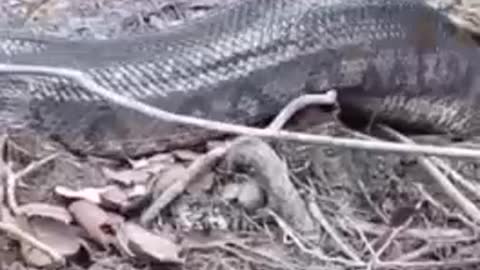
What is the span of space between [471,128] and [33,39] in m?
1.17

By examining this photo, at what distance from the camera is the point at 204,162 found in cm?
283

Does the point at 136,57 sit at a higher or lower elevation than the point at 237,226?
higher

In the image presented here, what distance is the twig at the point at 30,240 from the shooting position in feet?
8.00

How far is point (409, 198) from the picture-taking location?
9.11 feet

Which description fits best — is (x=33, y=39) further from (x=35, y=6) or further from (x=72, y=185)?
(x=35, y=6)

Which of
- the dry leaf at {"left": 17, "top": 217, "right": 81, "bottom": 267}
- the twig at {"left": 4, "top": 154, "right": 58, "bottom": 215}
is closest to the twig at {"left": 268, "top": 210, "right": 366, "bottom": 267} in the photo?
the dry leaf at {"left": 17, "top": 217, "right": 81, "bottom": 267}

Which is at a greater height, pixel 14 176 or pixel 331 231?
pixel 14 176

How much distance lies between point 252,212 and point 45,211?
1.46 feet

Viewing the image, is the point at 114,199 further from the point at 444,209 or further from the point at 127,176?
the point at 444,209

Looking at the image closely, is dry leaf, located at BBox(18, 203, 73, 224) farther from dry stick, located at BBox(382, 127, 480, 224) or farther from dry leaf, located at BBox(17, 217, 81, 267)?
dry stick, located at BBox(382, 127, 480, 224)

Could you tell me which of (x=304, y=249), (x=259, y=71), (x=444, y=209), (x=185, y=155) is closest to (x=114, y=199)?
(x=185, y=155)

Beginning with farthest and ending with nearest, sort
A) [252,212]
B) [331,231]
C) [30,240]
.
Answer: [252,212] → [331,231] → [30,240]

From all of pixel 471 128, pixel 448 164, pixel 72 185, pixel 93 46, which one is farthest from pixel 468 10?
pixel 72 185

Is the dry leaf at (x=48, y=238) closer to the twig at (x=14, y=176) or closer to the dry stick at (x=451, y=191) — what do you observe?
the twig at (x=14, y=176)
